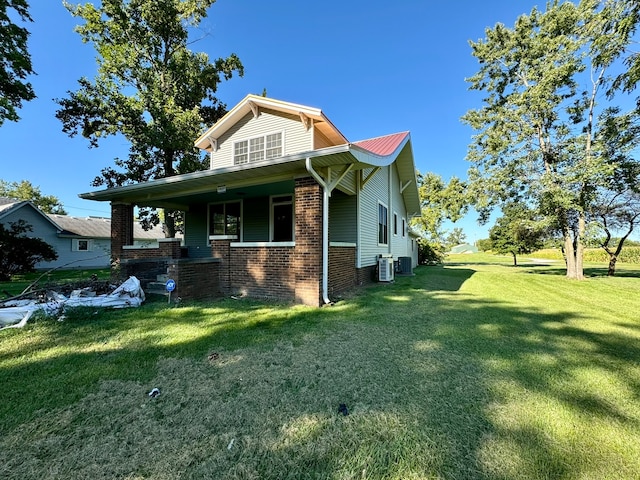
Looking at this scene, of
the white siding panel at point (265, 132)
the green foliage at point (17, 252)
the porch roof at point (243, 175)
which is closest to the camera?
the porch roof at point (243, 175)

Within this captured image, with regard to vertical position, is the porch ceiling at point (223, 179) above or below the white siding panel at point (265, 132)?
below

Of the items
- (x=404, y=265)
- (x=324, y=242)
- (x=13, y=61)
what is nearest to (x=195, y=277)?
(x=324, y=242)

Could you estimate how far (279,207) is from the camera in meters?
Answer: 9.67

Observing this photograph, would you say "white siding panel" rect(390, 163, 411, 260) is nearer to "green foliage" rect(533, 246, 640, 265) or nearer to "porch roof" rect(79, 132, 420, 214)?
"porch roof" rect(79, 132, 420, 214)

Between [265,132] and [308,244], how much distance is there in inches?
231

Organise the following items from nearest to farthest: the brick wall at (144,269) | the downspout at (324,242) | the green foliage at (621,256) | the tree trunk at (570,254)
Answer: the downspout at (324,242) → the brick wall at (144,269) → the tree trunk at (570,254) → the green foliage at (621,256)

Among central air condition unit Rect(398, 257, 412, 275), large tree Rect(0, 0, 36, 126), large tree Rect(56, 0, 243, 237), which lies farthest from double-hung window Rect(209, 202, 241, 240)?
central air condition unit Rect(398, 257, 412, 275)

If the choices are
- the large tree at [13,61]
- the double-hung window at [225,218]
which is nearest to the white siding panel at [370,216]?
the double-hung window at [225,218]

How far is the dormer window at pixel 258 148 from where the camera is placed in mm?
9695

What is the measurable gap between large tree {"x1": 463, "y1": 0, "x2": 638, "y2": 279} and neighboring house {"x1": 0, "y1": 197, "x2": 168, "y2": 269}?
20.4 meters

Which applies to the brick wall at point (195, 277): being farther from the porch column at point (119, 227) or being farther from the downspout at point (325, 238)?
the porch column at point (119, 227)

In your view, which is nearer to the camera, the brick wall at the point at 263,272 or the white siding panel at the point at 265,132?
the brick wall at the point at 263,272

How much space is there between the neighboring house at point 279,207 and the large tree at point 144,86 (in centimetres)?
527

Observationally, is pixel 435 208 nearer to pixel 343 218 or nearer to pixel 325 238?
pixel 343 218
